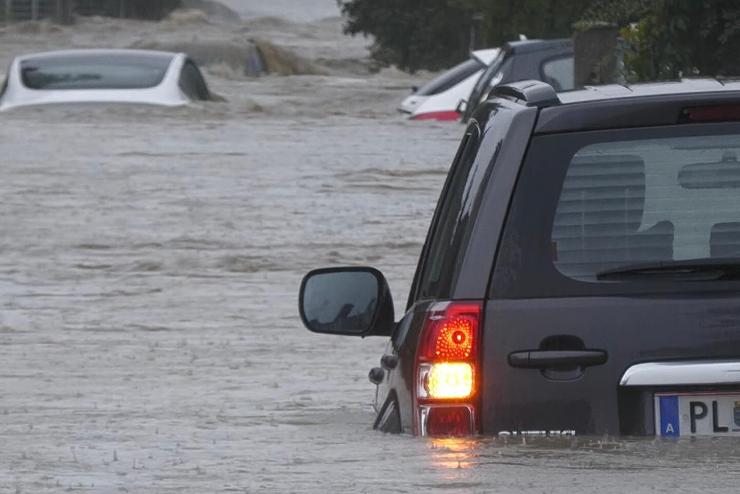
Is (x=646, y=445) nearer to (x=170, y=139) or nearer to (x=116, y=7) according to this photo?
(x=170, y=139)

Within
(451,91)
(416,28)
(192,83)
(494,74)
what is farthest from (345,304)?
(416,28)

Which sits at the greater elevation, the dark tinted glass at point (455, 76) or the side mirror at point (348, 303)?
the side mirror at point (348, 303)

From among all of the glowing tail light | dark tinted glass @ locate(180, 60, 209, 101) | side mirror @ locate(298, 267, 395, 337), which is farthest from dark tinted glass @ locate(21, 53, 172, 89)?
the glowing tail light

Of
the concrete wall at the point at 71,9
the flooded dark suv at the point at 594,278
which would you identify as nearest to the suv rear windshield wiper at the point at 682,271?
the flooded dark suv at the point at 594,278

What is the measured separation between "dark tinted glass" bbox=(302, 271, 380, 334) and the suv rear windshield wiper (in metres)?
1.01

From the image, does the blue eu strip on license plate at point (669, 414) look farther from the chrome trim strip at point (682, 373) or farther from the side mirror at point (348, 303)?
the side mirror at point (348, 303)

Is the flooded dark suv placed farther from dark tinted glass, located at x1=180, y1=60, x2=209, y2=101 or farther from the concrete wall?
the concrete wall

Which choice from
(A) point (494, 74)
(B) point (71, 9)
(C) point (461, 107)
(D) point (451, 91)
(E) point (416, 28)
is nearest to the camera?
(A) point (494, 74)

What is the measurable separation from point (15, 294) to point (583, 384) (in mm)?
10316

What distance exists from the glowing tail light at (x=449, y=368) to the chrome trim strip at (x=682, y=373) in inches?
12.9

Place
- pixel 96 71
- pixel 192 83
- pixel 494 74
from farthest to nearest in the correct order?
pixel 192 83 < pixel 96 71 < pixel 494 74

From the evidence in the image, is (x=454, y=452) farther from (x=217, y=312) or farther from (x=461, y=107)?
(x=461, y=107)

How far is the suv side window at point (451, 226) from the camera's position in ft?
16.9

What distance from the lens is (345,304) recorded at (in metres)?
5.89
